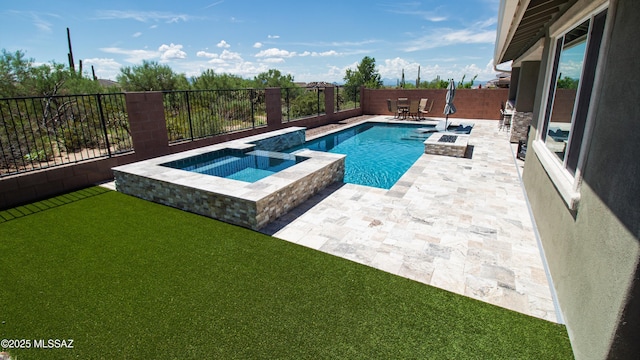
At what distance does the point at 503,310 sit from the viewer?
110 inches

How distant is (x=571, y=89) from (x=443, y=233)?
2310 mm

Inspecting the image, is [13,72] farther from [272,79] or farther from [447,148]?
[272,79]

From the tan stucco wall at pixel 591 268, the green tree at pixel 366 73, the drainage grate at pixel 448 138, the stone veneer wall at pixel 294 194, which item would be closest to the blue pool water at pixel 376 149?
the drainage grate at pixel 448 138

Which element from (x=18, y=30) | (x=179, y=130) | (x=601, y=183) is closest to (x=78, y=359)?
(x=601, y=183)

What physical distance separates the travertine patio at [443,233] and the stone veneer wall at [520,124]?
4.27 metres

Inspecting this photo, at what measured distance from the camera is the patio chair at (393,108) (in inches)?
663

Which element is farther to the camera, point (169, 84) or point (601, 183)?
point (169, 84)

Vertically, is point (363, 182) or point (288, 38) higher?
point (288, 38)

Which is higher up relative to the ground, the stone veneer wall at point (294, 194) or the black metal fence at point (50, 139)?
the black metal fence at point (50, 139)

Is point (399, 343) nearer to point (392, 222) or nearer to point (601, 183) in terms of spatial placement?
point (601, 183)

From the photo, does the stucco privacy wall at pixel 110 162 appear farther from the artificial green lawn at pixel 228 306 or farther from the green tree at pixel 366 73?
the green tree at pixel 366 73

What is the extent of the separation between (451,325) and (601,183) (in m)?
1.55

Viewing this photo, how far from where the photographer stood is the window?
2955 mm

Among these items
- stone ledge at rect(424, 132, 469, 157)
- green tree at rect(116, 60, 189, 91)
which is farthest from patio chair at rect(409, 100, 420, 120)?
green tree at rect(116, 60, 189, 91)
